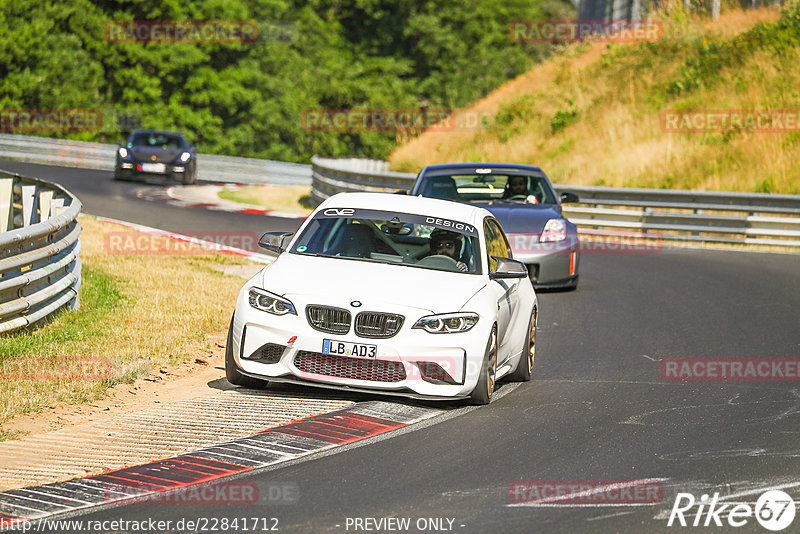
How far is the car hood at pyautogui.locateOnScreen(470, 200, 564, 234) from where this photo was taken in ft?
A: 47.8

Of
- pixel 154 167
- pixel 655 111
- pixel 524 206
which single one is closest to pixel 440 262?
pixel 524 206

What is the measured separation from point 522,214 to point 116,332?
5801 millimetres

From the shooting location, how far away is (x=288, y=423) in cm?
767

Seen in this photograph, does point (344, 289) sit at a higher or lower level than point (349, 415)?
higher

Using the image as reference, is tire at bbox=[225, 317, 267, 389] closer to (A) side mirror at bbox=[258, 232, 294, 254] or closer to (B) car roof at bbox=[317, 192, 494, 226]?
(A) side mirror at bbox=[258, 232, 294, 254]

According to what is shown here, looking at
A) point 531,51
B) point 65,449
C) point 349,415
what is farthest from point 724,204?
point 531,51

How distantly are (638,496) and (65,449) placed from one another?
326cm

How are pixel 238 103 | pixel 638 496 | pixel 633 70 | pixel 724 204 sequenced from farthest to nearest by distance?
pixel 238 103 → pixel 633 70 → pixel 724 204 → pixel 638 496

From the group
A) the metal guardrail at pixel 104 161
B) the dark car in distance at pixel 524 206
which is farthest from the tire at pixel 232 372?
the metal guardrail at pixel 104 161

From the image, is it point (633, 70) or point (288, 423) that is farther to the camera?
point (633, 70)

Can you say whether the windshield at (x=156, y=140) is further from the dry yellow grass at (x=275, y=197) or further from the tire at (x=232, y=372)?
the tire at (x=232, y=372)

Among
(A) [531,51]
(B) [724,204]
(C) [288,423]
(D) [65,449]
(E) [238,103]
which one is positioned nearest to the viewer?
(D) [65,449]

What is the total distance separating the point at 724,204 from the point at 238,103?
41.5 m

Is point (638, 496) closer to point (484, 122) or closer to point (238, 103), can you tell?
point (484, 122)
